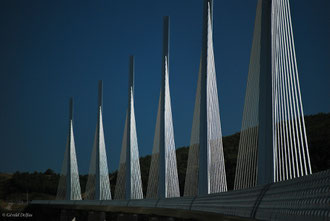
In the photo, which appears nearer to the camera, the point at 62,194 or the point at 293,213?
the point at 293,213

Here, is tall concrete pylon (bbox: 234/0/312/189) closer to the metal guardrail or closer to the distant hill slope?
the metal guardrail

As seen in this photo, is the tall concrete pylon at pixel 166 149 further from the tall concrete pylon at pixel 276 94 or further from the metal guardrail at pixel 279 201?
the tall concrete pylon at pixel 276 94

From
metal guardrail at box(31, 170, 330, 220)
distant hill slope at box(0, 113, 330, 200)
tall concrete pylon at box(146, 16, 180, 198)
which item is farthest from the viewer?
distant hill slope at box(0, 113, 330, 200)

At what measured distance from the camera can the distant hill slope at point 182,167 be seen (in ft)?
120

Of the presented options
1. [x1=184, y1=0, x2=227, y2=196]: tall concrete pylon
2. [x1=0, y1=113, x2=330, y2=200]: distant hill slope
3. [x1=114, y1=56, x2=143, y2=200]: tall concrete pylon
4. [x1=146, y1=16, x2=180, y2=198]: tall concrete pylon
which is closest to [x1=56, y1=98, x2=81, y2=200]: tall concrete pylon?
[x1=0, y1=113, x2=330, y2=200]: distant hill slope

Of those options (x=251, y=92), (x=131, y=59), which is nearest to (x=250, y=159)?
(x=251, y=92)

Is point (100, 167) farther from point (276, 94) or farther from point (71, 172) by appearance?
point (276, 94)

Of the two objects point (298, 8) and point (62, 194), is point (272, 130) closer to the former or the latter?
point (298, 8)

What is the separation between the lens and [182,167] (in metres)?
70.1

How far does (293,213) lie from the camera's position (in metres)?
6.86

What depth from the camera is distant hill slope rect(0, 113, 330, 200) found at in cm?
3666

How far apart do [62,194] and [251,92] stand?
4481 cm

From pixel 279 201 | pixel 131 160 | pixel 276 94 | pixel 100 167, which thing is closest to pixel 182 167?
pixel 100 167

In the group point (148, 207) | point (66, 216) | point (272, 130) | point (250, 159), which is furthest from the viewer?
point (66, 216)
